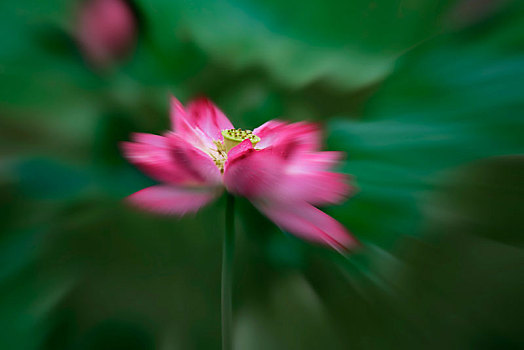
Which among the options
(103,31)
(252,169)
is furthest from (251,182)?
(103,31)

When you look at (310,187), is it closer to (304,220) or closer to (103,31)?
(304,220)

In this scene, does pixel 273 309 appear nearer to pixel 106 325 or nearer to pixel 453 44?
pixel 106 325

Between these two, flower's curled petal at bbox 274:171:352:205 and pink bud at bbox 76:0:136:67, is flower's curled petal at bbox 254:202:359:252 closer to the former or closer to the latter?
flower's curled petal at bbox 274:171:352:205

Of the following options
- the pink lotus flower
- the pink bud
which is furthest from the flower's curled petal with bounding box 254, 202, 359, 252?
the pink bud

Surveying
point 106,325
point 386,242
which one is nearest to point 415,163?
point 386,242

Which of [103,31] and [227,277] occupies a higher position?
[103,31]
